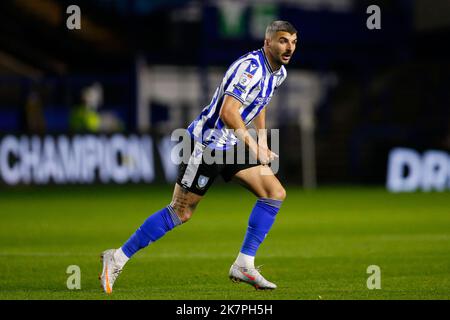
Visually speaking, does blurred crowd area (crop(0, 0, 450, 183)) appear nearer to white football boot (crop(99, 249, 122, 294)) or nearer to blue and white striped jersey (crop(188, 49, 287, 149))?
blue and white striped jersey (crop(188, 49, 287, 149))

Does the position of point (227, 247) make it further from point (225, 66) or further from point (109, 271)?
point (225, 66)

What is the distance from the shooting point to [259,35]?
2992 cm

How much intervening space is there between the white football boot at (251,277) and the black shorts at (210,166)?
2.37 feet

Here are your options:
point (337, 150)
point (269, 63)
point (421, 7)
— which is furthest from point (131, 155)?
point (269, 63)

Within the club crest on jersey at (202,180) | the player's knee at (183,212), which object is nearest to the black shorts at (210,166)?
the club crest on jersey at (202,180)

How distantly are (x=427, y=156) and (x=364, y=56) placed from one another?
31.0 feet

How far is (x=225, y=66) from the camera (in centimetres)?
3045

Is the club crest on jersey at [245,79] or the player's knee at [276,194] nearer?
the club crest on jersey at [245,79]

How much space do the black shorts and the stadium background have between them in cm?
87

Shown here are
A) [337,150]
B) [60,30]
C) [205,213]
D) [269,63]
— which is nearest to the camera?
[269,63]

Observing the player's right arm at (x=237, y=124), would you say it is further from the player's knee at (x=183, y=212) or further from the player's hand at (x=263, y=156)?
the player's knee at (x=183, y=212)

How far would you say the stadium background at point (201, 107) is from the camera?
9.83m
